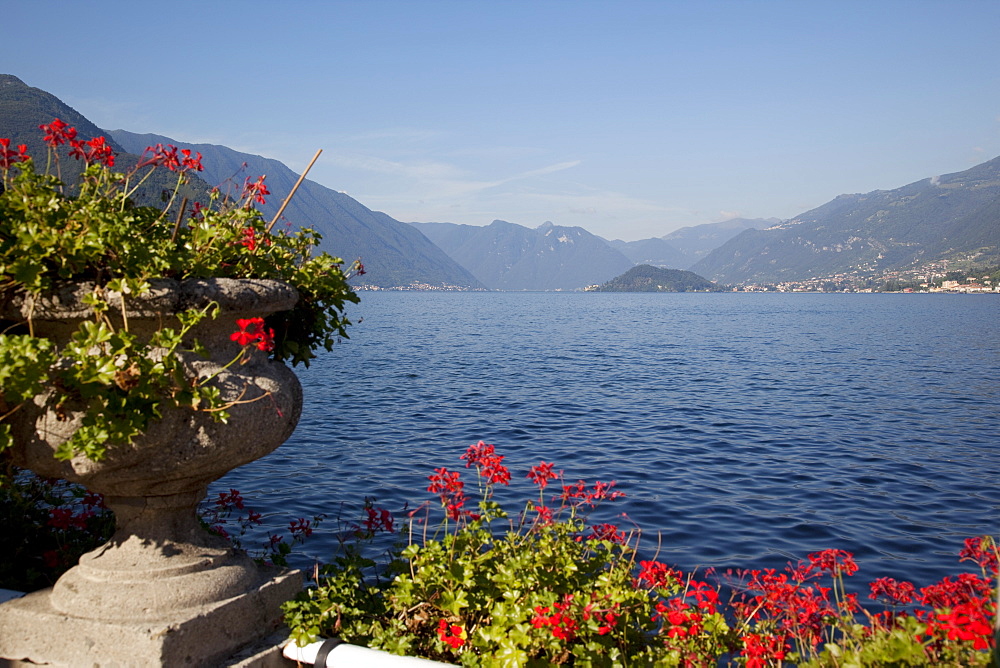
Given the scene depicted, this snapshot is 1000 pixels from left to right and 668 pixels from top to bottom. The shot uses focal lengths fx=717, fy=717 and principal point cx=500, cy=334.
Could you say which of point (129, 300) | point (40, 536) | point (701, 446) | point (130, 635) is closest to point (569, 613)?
point (130, 635)

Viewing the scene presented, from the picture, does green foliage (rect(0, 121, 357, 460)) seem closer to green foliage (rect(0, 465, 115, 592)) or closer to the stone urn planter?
Result: the stone urn planter

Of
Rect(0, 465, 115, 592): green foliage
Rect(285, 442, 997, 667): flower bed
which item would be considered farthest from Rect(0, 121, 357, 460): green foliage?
Rect(0, 465, 115, 592): green foliage

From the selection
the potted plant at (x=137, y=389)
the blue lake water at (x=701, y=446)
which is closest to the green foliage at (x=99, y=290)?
the potted plant at (x=137, y=389)

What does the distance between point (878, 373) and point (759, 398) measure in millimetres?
10488

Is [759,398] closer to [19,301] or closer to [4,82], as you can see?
[19,301]

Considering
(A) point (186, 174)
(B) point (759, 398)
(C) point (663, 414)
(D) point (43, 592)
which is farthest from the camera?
(B) point (759, 398)

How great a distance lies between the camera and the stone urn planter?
3.20 m

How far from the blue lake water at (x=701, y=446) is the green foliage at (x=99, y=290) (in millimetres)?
4782

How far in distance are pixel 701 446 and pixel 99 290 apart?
557 inches

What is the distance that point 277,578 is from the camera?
3869 millimetres

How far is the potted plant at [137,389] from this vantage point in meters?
3.01

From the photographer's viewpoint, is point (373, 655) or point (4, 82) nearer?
point (373, 655)

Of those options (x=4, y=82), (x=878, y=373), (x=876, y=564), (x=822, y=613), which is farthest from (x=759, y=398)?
(x=4, y=82)

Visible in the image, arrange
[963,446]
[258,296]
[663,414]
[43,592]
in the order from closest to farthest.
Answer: [258,296]
[43,592]
[963,446]
[663,414]
